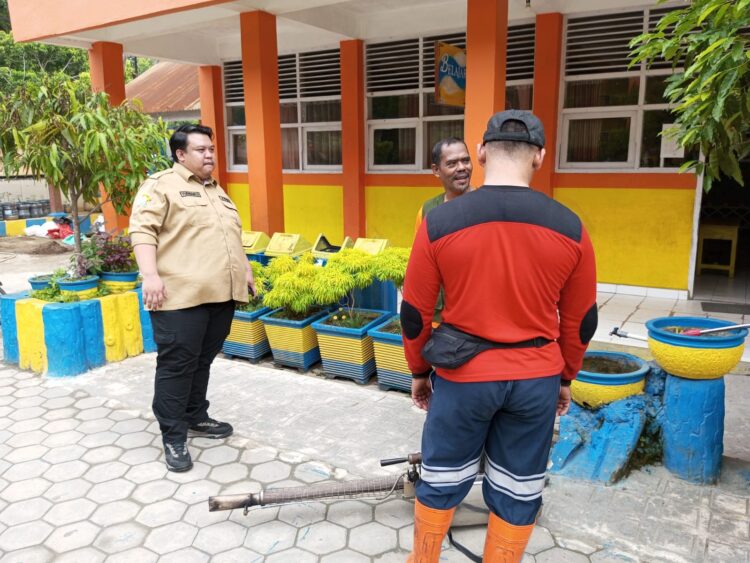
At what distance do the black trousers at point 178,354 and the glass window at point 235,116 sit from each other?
25.3 feet

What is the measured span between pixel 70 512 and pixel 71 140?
122 inches

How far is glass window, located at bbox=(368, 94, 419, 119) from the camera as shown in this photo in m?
8.53

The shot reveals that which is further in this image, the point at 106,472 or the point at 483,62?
the point at 483,62

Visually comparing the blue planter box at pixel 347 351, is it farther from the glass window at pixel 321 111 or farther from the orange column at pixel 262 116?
the glass window at pixel 321 111

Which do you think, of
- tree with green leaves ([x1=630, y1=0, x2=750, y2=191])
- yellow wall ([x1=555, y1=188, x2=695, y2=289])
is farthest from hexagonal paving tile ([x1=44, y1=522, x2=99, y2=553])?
yellow wall ([x1=555, y1=188, x2=695, y2=289])

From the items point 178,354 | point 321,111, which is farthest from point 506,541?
point 321,111

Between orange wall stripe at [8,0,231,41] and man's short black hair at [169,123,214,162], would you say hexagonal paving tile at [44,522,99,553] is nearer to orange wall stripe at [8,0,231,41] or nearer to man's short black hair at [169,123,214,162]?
man's short black hair at [169,123,214,162]

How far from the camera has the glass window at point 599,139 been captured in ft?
23.2

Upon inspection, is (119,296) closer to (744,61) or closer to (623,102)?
(744,61)

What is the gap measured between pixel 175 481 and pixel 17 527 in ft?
2.47

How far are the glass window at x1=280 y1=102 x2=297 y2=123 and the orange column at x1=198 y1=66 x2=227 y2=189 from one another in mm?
1343

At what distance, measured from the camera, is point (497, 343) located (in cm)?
199

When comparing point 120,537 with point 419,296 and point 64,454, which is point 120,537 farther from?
point 419,296

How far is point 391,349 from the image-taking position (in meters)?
4.37
